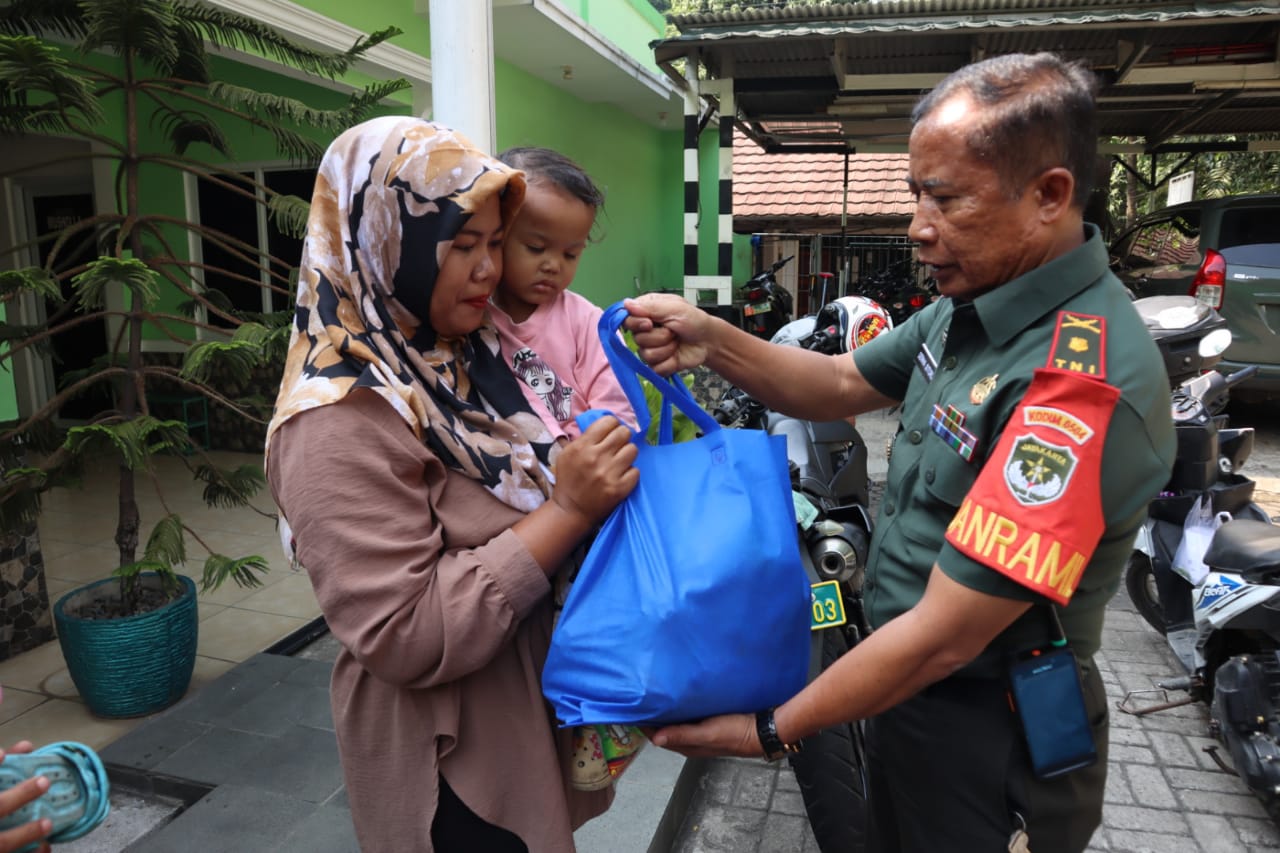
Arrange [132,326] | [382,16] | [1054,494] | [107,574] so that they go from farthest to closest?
[382,16], [107,574], [132,326], [1054,494]

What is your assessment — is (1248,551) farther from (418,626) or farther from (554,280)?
(418,626)

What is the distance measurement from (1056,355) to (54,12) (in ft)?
11.3

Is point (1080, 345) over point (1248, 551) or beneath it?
over

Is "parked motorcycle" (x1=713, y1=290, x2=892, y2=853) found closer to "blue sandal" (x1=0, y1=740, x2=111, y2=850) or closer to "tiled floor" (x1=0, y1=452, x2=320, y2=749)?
"blue sandal" (x1=0, y1=740, x2=111, y2=850)

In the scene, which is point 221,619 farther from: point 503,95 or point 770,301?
point 770,301

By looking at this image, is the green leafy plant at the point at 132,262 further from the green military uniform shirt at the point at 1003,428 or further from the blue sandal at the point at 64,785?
the green military uniform shirt at the point at 1003,428

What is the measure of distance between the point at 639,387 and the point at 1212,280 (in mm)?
7574

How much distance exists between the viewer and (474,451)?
118 centimetres

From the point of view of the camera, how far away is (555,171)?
155 cm

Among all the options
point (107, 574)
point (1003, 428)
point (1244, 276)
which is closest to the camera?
point (1003, 428)

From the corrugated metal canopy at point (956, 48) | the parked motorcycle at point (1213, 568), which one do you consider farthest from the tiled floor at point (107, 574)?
the corrugated metal canopy at point (956, 48)

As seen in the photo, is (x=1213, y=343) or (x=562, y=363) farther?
(x=1213, y=343)

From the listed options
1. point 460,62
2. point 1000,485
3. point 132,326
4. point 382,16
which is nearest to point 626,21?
point 382,16

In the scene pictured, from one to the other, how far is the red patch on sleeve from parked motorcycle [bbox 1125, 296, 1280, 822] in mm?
1841
